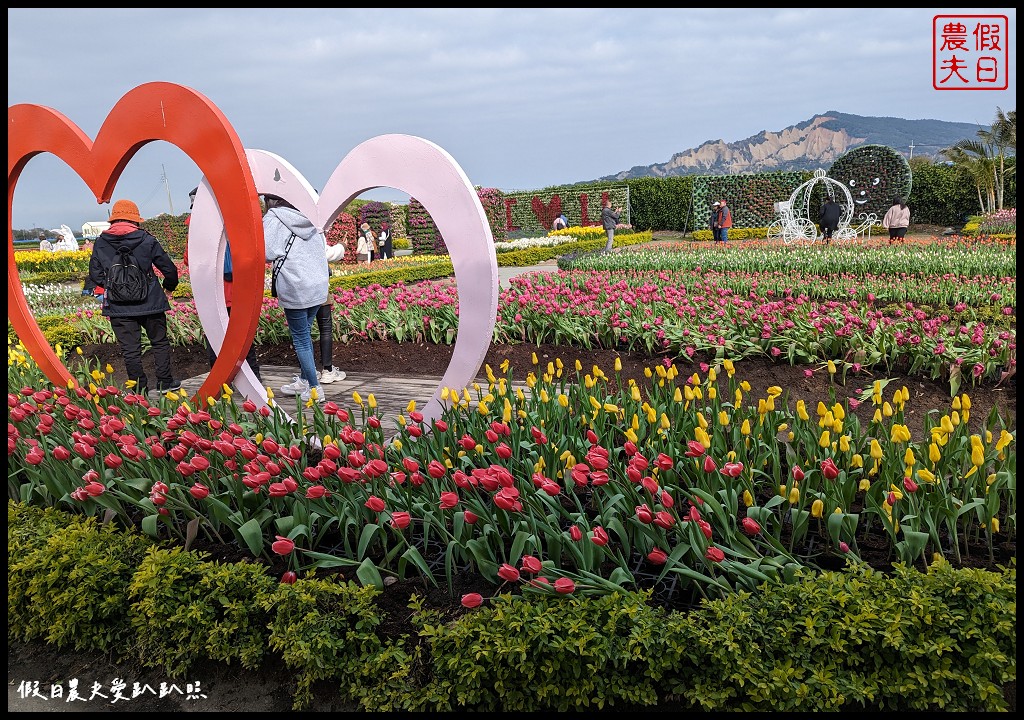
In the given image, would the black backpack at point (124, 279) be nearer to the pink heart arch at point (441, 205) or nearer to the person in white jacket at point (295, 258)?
the pink heart arch at point (441, 205)

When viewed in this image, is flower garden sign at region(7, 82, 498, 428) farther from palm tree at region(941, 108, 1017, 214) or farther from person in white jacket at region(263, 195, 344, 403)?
palm tree at region(941, 108, 1017, 214)

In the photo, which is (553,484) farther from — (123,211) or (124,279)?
(123,211)

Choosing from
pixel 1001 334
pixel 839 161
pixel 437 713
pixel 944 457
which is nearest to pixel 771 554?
pixel 944 457

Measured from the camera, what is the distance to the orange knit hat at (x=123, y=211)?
17.7 ft

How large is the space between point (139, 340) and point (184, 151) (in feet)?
6.19

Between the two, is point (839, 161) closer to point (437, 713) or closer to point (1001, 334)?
point (1001, 334)

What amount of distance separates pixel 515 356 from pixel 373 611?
486 centimetres

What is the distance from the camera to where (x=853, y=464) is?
285 cm

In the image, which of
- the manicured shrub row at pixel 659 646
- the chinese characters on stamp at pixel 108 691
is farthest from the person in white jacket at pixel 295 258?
the manicured shrub row at pixel 659 646

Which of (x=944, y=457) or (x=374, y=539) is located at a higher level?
(x=944, y=457)

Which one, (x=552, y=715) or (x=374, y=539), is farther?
(x=374, y=539)

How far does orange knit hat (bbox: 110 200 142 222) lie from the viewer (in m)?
5.40

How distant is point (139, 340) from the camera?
5.66 meters

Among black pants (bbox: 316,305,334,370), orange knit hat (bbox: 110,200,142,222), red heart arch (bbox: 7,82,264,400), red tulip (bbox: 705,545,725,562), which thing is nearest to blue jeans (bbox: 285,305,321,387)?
red heart arch (bbox: 7,82,264,400)
